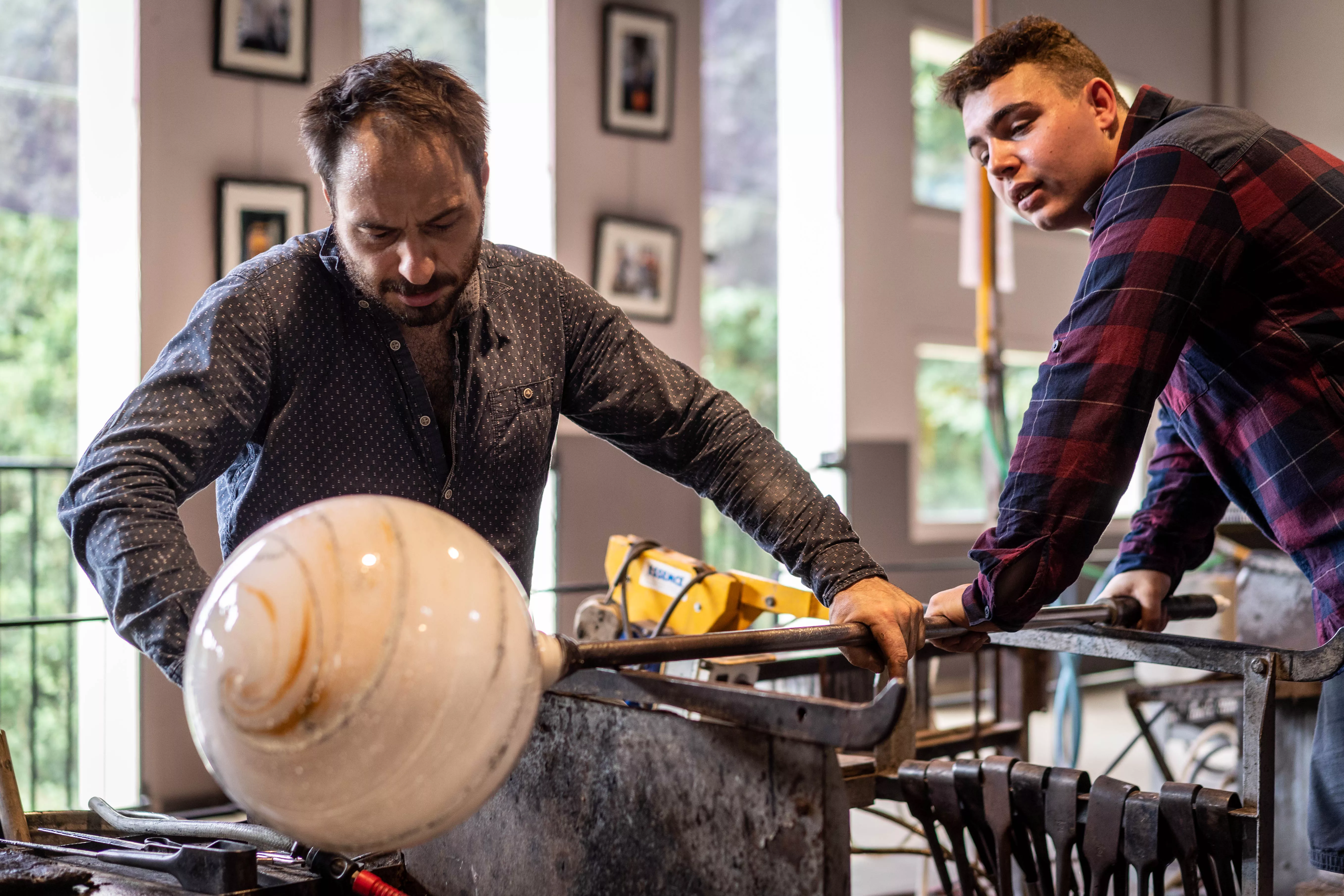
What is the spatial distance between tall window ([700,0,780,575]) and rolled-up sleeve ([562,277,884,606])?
295 inches

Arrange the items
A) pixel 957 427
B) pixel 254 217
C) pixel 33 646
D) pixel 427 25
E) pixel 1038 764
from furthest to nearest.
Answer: pixel 957 427
pixel 427 25
pixel 254 217
pixel 33 646
pixel 1038 764

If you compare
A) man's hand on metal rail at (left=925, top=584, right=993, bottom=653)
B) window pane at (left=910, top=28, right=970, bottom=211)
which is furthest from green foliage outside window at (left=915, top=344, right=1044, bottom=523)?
man's hand on metal rail at (left=925, top=584, right=993, bottom=653)

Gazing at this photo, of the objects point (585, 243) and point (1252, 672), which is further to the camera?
point (585, 243)

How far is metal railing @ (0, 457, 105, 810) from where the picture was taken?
3.90m

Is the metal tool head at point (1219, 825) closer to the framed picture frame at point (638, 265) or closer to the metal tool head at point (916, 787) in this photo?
the metal tool head at point (916, 787)

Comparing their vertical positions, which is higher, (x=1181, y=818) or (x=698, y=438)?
(x=698, y=438)

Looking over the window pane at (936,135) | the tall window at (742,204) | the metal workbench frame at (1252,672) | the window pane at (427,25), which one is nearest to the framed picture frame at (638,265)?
the window pane at (936,135)

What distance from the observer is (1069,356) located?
140 cm

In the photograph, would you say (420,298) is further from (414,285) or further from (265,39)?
(265,39)

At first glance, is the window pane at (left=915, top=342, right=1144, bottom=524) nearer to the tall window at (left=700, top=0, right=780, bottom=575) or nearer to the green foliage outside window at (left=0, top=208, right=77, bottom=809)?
the tall window at (left=700, top=0, right=780, bottom=575)

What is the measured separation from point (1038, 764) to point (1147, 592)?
38cm

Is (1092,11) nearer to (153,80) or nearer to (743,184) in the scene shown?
(743,184)

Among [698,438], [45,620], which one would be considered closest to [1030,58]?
[698,438]

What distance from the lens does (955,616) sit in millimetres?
1439
